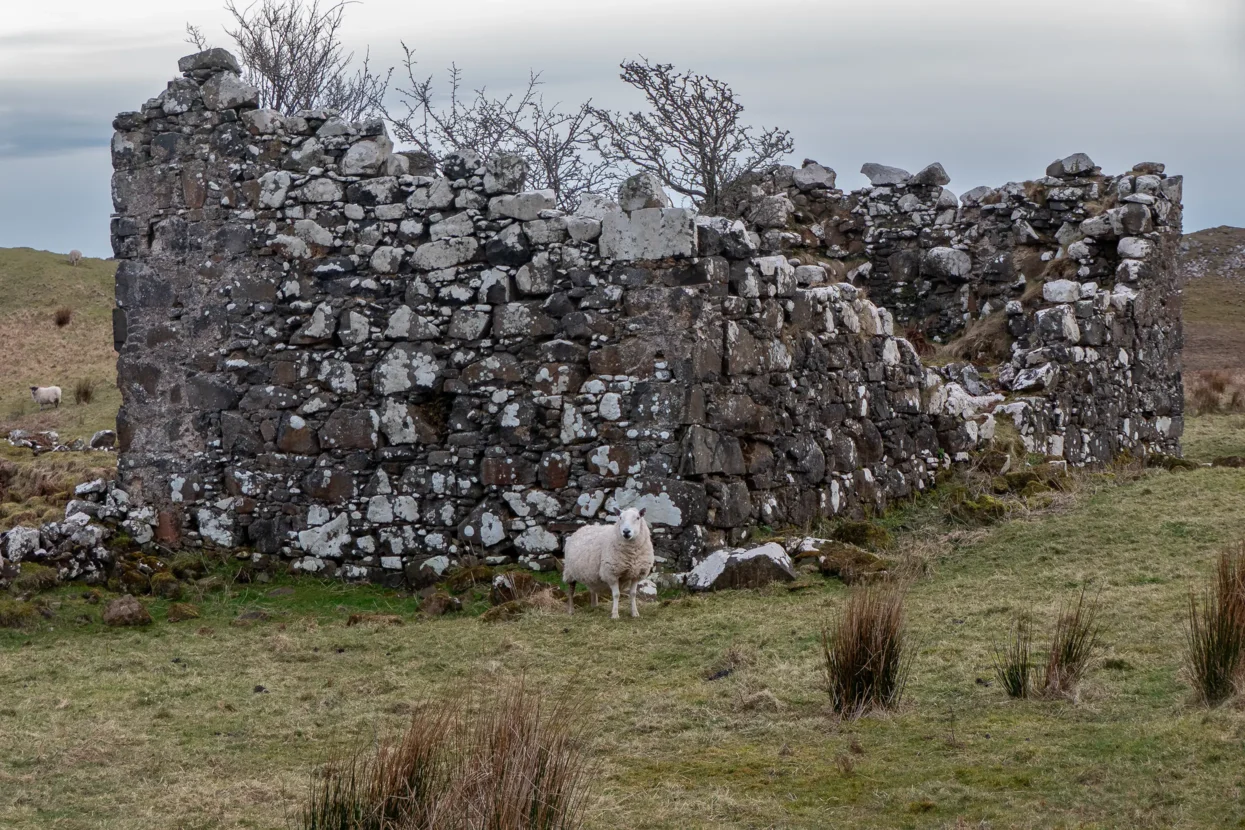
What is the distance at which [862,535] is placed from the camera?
11211mm

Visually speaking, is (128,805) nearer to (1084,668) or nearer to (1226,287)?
(1084,668)

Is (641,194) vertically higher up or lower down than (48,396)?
higher up

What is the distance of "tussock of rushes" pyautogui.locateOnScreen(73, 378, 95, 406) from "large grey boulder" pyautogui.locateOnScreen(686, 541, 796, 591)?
1772cm

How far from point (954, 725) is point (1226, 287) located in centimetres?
5809

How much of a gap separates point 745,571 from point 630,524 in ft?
4.57

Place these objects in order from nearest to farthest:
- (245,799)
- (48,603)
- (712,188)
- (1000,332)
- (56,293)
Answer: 1. (245,799)
2. (48,603)
3. (1000,332)
4. (712,188)
5. (56,293)

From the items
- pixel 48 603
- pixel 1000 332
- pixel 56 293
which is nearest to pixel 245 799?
pixel 48 603

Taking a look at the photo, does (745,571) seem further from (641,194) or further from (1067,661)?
(1067,661)

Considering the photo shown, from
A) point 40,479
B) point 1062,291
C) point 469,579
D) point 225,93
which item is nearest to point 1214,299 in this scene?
point 1062,291

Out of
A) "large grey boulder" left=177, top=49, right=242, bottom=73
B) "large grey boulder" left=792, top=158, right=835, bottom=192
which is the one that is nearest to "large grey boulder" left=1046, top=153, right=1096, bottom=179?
"large grey boulder" left=792, top=158, right=835, bottom=192

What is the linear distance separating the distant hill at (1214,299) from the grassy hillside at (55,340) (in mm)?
28614

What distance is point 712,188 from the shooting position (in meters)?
19.5

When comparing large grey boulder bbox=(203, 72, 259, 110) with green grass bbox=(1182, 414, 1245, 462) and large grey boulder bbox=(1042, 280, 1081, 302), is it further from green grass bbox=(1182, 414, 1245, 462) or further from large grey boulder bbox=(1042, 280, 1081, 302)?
green grass bbox=(1182, 414, 1245, 462)

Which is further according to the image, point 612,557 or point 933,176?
point 933,176
